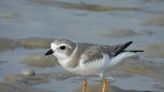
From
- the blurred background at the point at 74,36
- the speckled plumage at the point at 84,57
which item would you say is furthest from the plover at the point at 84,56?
the blurred background at the point at 74,36

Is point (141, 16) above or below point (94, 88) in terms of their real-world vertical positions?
above

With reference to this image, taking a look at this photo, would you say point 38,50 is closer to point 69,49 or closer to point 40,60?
point 40,60

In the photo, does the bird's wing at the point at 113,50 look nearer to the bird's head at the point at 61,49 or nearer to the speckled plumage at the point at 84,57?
the speckled plumage at the point at 84,57

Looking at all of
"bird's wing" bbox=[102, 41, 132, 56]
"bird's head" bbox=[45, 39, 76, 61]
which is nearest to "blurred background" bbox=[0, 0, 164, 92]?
"bird's wing" bbox=[102, 41, 132, 56]

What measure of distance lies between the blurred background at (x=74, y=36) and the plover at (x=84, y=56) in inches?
21.8

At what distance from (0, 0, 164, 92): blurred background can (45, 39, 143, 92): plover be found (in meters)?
0.55

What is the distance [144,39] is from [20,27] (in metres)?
2.13

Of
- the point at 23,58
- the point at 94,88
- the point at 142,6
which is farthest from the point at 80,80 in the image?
the point at 142,6

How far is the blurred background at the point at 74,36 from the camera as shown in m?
8.29

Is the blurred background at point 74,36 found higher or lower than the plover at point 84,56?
higher

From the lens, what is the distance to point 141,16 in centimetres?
1152

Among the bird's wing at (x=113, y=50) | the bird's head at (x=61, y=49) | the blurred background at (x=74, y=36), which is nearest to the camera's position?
the bird's head at (x=61, y=49)

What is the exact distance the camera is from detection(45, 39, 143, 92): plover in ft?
23.5

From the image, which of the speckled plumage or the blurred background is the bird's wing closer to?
the speckled plumage
